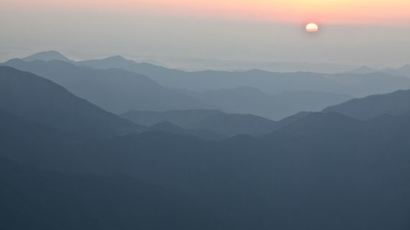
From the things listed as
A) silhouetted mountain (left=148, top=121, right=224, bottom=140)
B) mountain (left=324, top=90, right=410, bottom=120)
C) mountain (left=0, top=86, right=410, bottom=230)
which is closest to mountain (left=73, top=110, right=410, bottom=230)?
mountain (left=0, top=86, right=410, bottom=230)

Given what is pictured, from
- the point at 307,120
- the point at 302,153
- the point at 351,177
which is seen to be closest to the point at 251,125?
the point at 307,120

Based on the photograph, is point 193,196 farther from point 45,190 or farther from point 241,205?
point 45,190

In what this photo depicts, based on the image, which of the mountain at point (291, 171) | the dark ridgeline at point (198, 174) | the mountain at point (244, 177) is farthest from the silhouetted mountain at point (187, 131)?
the mountain at point (291, 171)

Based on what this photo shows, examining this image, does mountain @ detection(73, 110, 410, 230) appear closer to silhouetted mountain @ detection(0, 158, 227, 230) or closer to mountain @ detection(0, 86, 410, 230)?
mountain @ detection(0, 86, 410, 230)

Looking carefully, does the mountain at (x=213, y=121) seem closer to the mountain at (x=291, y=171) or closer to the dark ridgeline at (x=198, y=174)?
the dark ridgeline at (x=198, y=174)

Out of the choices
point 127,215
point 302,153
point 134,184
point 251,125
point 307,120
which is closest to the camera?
point 127,215
